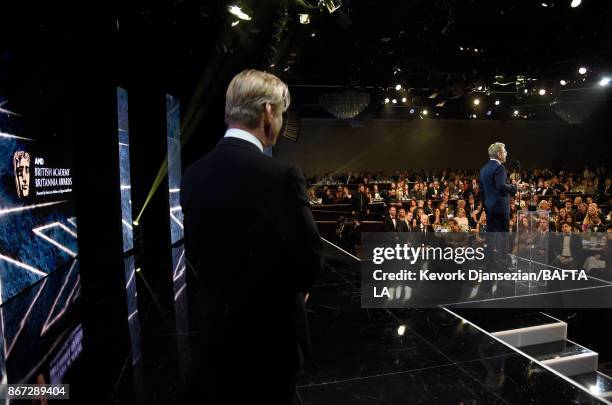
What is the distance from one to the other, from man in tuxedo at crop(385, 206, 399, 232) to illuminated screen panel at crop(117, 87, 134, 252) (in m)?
3.70

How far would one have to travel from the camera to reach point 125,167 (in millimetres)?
5793

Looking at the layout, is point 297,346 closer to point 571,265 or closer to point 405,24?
point 571,265

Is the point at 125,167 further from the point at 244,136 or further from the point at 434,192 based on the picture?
the point at 434,192

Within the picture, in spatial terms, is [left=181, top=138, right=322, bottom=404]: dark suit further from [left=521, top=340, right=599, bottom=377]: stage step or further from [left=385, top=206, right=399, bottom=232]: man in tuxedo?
[left=385, top=206, right=399, bottom=232]: man in tuxedo

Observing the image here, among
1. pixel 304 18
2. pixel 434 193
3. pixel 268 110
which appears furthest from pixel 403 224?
pixel 268 110

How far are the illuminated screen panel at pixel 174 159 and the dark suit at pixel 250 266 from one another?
5603 millimetres

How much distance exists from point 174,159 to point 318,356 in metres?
5.45

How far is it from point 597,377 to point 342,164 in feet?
37.5

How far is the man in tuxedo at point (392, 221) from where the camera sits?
6.13 meters

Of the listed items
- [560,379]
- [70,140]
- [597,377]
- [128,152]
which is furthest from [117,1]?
[597,377]

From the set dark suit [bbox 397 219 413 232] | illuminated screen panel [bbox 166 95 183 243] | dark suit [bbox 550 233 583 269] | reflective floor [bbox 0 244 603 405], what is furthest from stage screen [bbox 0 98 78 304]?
dark suit [bbox 550 233 583 269]

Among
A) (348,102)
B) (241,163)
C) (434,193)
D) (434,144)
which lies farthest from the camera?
(434,144)

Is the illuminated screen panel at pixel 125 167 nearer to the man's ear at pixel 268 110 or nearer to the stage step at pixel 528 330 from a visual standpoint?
the stage step at pixel 528 330

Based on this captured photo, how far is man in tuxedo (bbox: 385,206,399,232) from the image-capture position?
6133 millimetres
